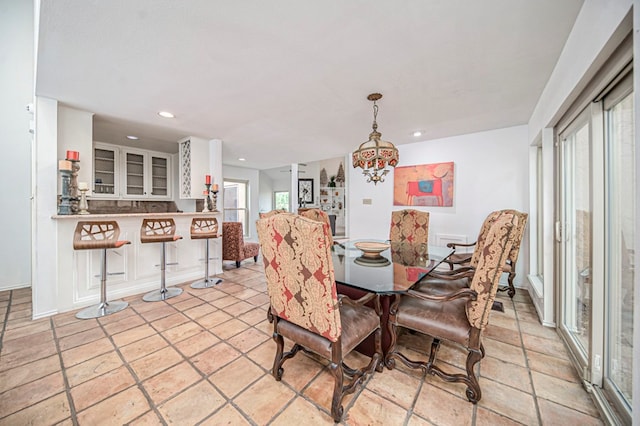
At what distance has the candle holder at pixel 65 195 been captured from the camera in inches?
99.5

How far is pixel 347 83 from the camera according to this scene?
2.08 meters

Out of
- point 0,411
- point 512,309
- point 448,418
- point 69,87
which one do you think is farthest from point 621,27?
point 69,87

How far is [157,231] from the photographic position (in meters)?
3.11

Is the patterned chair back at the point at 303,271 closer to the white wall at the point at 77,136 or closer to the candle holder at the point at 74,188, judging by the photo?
the candle holder at the point at 74,188

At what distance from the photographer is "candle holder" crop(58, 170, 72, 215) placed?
2.53m

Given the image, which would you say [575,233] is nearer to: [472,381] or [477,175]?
[472,381]

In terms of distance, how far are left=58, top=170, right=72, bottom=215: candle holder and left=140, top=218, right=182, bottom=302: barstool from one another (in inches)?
28.0

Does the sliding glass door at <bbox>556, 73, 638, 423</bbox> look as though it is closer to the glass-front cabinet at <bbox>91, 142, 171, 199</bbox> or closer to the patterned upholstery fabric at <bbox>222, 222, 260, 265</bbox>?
the patterned upholstery fabric at <bbox>222, 222, 260, 265</bbox>

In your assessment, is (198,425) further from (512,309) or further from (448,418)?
(512,309)

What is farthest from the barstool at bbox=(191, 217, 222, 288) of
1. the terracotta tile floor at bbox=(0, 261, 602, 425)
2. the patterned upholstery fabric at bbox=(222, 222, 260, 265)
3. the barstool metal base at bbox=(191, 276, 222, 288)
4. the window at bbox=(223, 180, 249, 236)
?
the window at bbox=(223, 180, 249, 236)

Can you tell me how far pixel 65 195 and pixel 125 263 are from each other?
41.2 inches

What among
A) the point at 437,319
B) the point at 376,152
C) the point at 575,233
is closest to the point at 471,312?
the point at 437,319

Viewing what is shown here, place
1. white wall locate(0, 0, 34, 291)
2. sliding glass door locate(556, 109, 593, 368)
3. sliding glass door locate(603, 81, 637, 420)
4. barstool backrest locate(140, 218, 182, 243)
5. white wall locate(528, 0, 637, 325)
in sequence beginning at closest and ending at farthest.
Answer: white wall locate(528, 0, 637, 325), sliding glass door locate(603, 81, 637, 420), sliding glass door locate(556, 109, 593, 368), barstool backrest locate(140, 218, 182, 243), white wall locate(0, 0, 34, 291)

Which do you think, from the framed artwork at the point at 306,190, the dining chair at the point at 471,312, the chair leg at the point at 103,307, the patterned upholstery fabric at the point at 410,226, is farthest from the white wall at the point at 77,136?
the framed artwork at the point at 306,190
